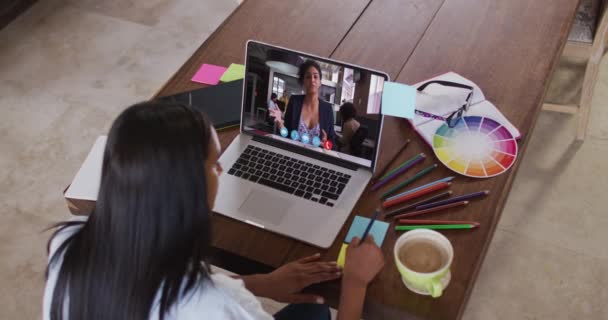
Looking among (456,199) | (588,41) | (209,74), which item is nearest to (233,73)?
(209,74)

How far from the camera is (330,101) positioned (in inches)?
48.7

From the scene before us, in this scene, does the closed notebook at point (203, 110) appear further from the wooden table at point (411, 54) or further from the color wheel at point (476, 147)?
the color wheel at point (476, 147)

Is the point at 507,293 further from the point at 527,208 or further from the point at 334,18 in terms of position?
the point at 334,18

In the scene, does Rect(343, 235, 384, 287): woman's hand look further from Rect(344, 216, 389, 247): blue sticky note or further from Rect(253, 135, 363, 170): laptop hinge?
Rect(253, 135, 363, 170): laptop hinge

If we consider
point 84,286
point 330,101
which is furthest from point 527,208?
point 84,286

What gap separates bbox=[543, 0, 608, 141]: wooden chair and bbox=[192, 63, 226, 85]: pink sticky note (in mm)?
1234

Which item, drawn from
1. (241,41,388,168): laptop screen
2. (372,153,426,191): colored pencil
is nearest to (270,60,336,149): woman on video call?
(241,41,388,168): laptop screen

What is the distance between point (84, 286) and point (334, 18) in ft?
3.53

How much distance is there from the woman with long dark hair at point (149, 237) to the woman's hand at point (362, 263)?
201 mm

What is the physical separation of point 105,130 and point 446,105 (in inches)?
59.2

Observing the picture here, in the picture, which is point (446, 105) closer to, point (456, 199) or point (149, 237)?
point (456, 199)

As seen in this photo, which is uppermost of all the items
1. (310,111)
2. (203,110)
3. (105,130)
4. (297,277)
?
(310,111)

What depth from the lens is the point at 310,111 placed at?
1.26m

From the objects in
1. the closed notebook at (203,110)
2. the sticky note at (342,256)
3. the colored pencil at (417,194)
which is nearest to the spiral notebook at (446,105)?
the colored pencil at (417,194)
